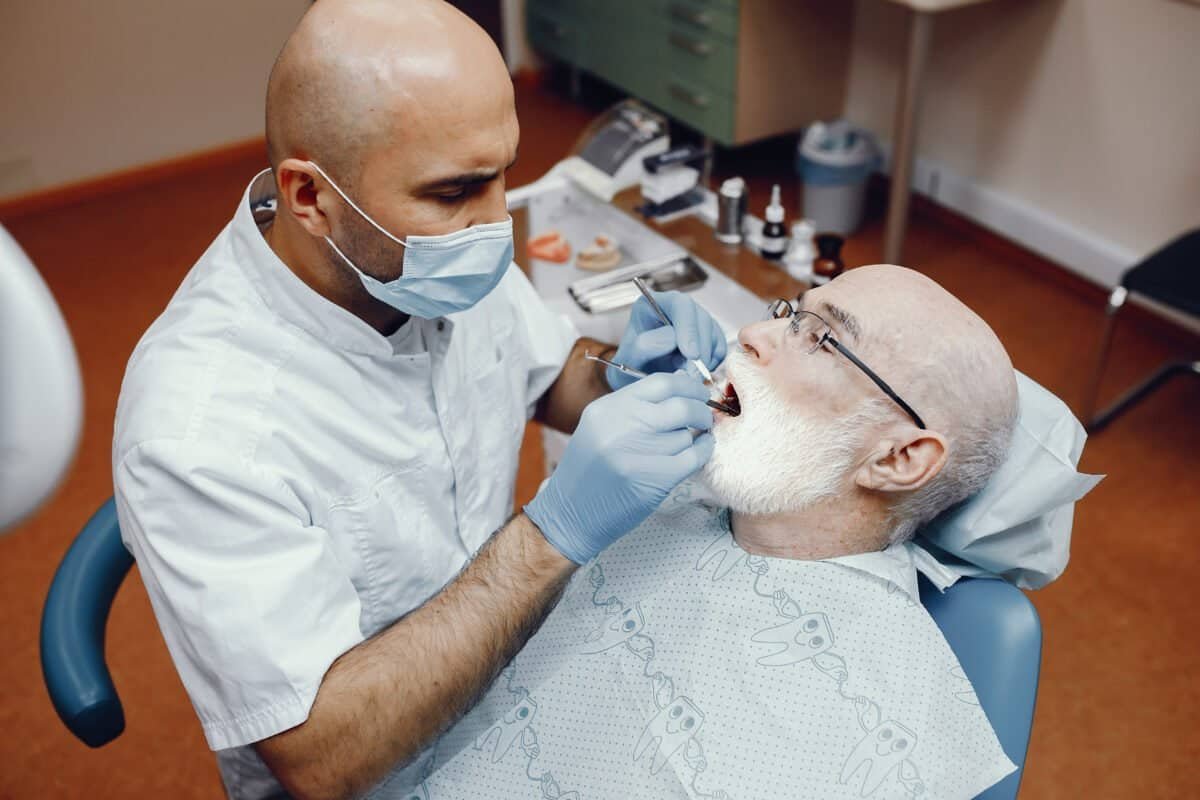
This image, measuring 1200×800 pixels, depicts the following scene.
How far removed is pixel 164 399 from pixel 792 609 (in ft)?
2.48

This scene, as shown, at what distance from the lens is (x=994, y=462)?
125 centimetres

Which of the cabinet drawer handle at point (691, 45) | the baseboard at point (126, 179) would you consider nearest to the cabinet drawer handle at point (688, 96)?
the cabinet drawer handle at point (691, 45)

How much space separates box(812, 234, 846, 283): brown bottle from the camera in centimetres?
206

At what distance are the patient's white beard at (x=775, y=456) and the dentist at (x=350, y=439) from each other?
0.06m

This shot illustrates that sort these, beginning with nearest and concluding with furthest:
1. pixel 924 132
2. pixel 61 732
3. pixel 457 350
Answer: pixel 457 350
pixel 61 732
pixel 924 132

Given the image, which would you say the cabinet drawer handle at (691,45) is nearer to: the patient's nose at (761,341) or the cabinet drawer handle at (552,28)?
the cabinet drawer handle at (552,28)

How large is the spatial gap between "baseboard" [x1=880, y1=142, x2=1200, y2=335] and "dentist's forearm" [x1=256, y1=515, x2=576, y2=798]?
2516 millimetres

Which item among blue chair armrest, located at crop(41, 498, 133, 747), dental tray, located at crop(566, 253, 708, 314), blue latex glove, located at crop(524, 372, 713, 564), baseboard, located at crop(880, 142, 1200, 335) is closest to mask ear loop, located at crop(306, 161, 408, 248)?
blue latex glove, located at crop(524, 372, 713, 564)

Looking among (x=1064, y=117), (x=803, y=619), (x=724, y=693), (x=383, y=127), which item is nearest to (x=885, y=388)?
(x=803, y=619)

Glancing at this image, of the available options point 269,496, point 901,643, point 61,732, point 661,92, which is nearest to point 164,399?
point 269,496

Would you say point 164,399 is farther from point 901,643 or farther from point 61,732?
point 61,732

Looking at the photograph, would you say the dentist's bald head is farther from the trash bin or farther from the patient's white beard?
the trash bin

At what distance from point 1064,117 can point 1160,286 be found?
1.00 meters

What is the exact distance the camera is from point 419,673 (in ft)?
3.73
